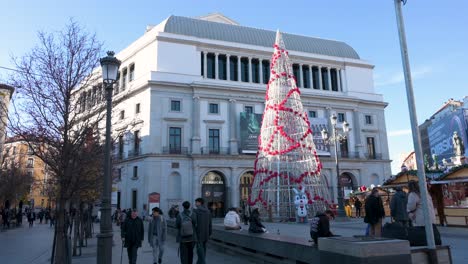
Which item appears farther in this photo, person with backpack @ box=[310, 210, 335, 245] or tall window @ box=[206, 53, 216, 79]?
tall window @ box=[206, 53, 216, 79]

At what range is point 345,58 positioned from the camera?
56.2m

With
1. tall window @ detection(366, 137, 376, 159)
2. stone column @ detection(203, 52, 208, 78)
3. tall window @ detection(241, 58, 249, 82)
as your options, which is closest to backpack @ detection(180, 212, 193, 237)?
stone column @ detection(203, 52, 208, 78)

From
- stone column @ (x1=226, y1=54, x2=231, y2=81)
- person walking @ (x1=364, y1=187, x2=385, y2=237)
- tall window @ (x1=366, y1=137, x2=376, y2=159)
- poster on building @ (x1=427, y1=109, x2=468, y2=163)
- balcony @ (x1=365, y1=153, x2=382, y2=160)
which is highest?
stone column @ (x1=226, y1=54, x2=231, y2=81)

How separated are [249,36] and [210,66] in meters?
7.83

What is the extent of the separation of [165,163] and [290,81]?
2076 cm

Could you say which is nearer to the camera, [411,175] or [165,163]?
[411,175]

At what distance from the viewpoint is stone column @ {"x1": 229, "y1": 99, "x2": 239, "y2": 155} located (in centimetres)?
4566

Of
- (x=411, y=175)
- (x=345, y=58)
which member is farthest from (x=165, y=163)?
(x=345, y=58)

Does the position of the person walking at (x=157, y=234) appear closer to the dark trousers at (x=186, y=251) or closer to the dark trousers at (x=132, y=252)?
the dark trousers at (x=132, y=252)

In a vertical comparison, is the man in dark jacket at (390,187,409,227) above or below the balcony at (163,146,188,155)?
below

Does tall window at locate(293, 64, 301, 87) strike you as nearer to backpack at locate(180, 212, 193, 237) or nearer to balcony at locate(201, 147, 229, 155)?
balcony at locate(201, 147, 229, 155)

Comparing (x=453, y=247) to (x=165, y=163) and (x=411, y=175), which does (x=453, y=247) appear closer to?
(x=411, y=175)

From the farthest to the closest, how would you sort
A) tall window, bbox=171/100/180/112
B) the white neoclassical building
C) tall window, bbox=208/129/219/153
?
tall window, bbox=208/129/219/153
tall window, bbox=171/100/180/112
the white neoclassical building

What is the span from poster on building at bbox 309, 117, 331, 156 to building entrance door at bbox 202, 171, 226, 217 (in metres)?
13.2
